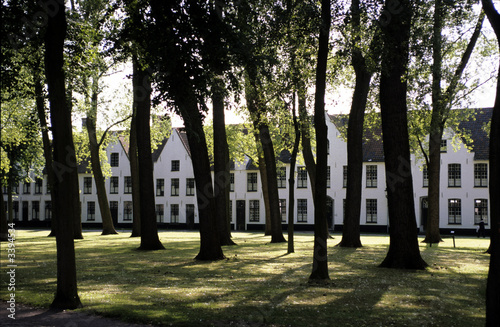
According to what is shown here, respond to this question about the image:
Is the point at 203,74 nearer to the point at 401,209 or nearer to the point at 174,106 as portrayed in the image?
the point at 174,106

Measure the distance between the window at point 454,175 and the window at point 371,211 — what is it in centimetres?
779

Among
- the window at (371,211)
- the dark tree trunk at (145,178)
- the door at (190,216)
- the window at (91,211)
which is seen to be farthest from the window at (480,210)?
the window at (91,211)

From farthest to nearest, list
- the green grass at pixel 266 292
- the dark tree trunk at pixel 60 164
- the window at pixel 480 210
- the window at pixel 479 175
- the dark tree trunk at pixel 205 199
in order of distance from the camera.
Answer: the window at pixel 479 175 → the window at pixel 480 210 → the dark tree trunk at pixel 205 199 → the dark tree trunk at pixel 60 164 → the green grass at pixel 266 292

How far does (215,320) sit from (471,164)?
156 ft

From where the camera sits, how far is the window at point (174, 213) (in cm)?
6172

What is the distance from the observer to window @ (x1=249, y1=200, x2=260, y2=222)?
58.4 m

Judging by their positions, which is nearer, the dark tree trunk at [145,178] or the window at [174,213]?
the dark tree trunk at [145,178]

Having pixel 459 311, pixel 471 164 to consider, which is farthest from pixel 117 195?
pixel 459 311

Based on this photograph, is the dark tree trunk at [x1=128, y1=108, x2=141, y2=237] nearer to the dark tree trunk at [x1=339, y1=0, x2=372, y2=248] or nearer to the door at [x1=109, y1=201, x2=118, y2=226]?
the dark tree trunk at [x1=339, y1=0, x2=372, y2=248]

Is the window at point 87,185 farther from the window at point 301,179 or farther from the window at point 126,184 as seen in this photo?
the window at point 301,179

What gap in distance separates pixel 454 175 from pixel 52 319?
160 ft

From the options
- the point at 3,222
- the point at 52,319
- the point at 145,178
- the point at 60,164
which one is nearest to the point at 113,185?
the point at 3,222

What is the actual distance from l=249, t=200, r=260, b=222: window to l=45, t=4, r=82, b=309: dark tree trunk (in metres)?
49.6

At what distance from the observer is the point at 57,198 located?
899cm
